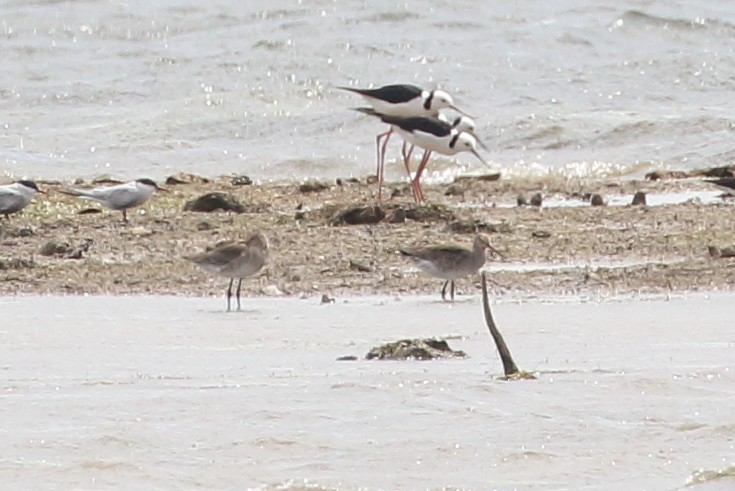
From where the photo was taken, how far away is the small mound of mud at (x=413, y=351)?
7.18 m

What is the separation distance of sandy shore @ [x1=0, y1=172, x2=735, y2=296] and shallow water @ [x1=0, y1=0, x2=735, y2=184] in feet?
10.4

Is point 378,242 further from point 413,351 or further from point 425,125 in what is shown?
point 425,125

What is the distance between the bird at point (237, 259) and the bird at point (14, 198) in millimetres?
3314

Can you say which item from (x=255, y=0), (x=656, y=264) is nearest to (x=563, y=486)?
(x=656, y=264)

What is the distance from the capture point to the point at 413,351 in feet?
23.6

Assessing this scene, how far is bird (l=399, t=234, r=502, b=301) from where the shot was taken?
9.37m

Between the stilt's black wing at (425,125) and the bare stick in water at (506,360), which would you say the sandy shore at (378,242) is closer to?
the stilt's black wing at (425,125)

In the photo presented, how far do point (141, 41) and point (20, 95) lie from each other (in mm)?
3220

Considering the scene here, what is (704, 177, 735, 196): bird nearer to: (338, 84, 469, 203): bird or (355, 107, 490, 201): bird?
(355, 107, 490, 201): bird

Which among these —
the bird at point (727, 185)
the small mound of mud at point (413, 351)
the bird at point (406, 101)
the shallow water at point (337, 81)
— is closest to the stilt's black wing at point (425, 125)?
the bird at point (406, 101)

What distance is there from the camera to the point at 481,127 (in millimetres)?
19141

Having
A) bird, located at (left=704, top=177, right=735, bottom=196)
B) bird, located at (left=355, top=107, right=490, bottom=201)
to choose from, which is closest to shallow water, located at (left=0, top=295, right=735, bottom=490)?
bird, located at (left=704, top=177, right=735, bottom=196)

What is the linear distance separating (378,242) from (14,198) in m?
2.73

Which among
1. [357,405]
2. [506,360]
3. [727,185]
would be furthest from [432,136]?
[357,405]
